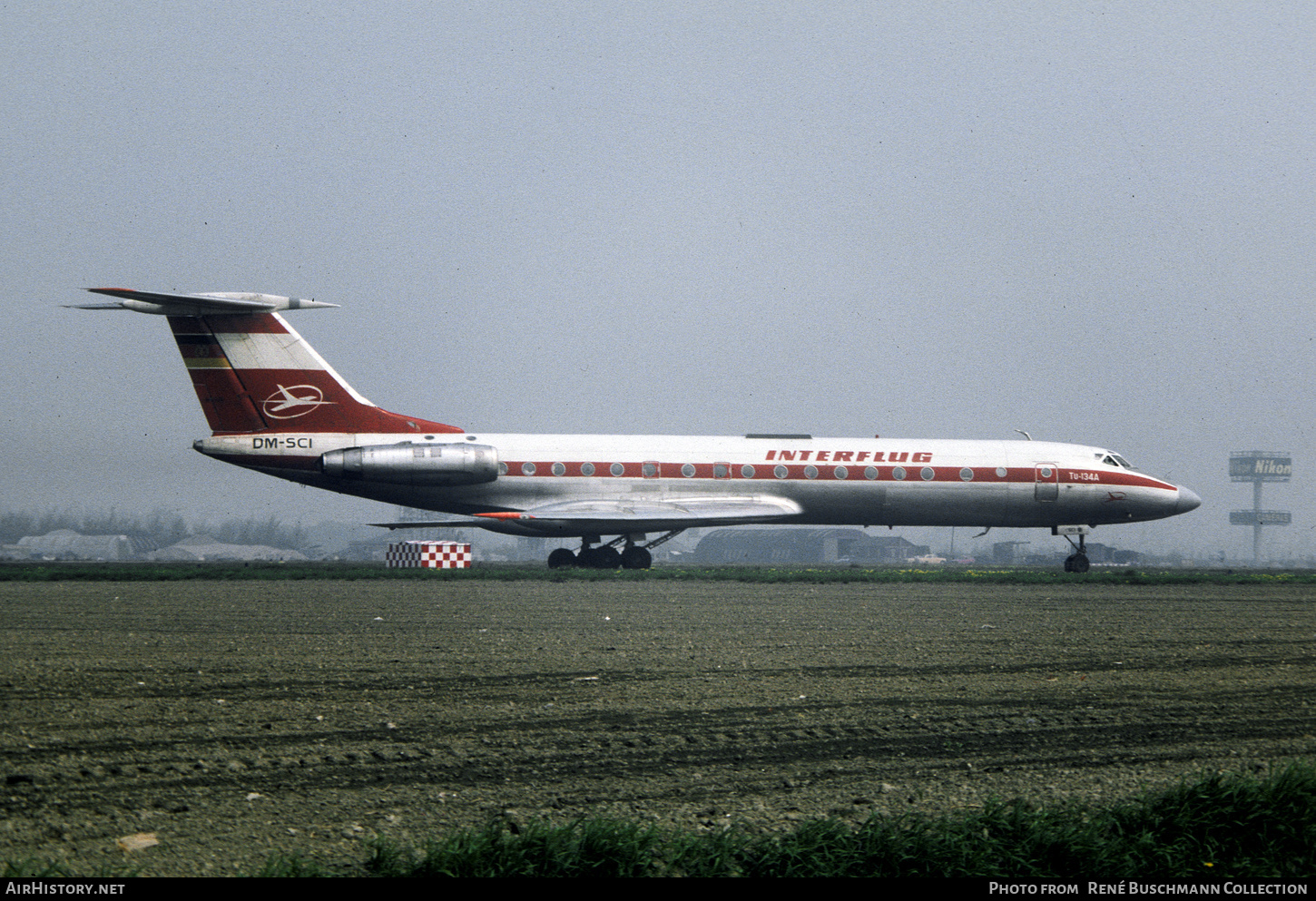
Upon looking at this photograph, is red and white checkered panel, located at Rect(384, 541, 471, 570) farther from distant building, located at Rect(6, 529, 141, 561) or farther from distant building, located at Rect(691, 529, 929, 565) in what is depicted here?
distant building, located at Rect(691, 529, 929, 565)

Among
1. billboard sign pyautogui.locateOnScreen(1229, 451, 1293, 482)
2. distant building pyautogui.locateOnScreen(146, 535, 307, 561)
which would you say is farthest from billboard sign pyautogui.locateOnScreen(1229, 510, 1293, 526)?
distant building pyautogui.locateOnScreen(146, 535, 307, 561)

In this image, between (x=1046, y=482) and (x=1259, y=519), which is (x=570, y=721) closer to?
(x=1046, y=482)

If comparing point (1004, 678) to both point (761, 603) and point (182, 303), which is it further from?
point (182, 303)

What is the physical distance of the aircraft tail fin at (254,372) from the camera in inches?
1025

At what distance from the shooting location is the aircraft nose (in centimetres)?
3017

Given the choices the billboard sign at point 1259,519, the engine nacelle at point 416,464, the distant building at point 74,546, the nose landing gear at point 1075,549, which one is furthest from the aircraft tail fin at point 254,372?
the billboard sign at point 1259,519

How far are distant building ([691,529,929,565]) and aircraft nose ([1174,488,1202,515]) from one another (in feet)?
213

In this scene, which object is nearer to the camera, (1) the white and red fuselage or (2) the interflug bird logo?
(2) the interflug bird logo

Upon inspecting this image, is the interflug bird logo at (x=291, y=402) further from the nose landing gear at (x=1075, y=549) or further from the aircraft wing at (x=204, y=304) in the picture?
the nose landing gear at (x=1075, y=549)

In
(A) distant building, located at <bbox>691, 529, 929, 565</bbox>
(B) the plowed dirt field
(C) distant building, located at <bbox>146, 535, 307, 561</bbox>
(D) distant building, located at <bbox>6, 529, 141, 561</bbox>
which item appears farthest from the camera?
(A) distant building, located at <bbox>691, 529, 929, 565</bbox>

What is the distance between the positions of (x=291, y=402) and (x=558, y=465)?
21.7 ft

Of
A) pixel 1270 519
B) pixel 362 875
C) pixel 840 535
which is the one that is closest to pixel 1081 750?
pixel 362 875

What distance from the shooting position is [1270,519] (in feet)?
471

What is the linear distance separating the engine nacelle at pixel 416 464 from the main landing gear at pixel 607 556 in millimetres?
3126
